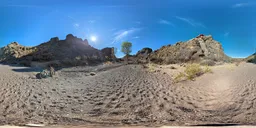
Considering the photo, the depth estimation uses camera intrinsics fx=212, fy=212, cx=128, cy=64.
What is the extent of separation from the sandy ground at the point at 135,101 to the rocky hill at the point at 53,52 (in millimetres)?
16283

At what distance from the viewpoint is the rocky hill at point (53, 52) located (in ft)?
91.1

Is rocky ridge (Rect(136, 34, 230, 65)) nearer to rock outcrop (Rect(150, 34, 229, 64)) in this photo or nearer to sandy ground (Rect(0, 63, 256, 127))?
rock outcrop (Rect(150, 34, 229, 64))

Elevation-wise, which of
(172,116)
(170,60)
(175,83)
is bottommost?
(172,116)

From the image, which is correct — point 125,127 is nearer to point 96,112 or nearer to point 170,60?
point 96,112

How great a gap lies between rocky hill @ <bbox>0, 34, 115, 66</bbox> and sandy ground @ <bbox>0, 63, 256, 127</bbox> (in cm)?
1628

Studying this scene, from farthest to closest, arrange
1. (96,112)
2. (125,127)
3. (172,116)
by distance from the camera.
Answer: (96,112)
(172,116)
(125,127)

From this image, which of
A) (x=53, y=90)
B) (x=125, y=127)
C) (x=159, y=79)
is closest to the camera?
(x=125, y=127)

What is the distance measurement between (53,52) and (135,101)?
2552 cm

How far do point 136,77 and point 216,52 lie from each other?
11.9 meters

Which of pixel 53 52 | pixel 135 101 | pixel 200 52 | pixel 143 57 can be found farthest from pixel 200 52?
pixel 53 52

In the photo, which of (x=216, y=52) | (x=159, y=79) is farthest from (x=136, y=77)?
(x=216, y=52)

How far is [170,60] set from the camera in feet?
70.2

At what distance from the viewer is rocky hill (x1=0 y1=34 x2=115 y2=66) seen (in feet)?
91.1

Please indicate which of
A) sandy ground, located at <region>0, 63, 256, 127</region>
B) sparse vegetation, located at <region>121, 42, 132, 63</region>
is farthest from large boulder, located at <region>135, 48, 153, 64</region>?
sandy ground, located at <region>0, 63, 256, 127</region>
